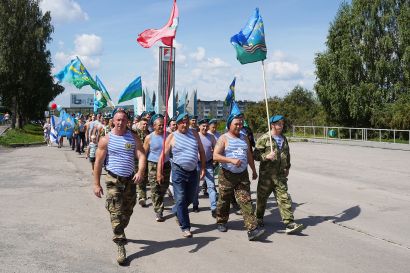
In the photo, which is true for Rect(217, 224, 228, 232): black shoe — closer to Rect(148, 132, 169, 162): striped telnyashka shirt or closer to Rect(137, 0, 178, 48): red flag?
Rect(148, 132, 169, 162): striped telnyashka shirt

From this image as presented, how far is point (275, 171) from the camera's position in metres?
6.70

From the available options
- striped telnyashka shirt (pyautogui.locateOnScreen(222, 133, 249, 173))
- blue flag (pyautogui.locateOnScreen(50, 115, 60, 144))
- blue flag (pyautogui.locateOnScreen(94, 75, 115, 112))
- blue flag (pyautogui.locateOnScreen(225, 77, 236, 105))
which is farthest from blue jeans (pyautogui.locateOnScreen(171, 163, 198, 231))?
blue flag (pyautogui.locateOnScreen(50, 115, 60, 144))

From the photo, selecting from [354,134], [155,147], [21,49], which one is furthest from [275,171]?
[21,49]

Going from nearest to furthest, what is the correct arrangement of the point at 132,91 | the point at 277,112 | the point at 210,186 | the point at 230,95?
the point at 210,186 < the point at 230,95 < the point at 132,91 < the point at 277,112

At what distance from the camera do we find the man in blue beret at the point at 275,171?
21.5ft

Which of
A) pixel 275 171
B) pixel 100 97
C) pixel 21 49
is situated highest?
pixel 21 49

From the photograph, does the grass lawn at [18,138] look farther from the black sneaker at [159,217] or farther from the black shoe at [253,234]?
the black shoe at [253,234]

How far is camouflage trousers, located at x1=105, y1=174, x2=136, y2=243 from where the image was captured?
212 inches

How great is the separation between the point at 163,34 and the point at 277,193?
3259 millimetres

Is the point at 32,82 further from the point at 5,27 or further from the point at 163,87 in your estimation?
the point at 163,87

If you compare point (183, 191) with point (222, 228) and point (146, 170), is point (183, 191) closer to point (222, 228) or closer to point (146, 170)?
point (222, 228)

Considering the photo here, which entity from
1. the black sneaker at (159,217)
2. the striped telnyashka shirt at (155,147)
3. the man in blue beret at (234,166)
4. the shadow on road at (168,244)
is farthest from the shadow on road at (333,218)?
the striped telnyashka shirt at (155,147)

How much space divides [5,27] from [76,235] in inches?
1433

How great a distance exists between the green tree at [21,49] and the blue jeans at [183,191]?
35.7 m
